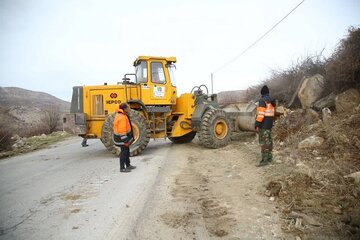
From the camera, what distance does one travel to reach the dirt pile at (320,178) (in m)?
4.01

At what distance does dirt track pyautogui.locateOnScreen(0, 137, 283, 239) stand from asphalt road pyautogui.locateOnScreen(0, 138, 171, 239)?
0.04ft

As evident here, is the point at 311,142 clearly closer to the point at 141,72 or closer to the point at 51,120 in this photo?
the point at 141,72

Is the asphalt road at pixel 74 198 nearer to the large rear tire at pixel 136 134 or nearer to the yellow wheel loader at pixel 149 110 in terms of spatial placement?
the large rear tire at pixel 136 134

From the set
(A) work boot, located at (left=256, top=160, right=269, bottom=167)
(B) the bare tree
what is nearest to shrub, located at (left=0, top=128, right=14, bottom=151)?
(B) the bare tree

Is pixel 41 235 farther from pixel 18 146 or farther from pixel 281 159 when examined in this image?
pixel 18 146

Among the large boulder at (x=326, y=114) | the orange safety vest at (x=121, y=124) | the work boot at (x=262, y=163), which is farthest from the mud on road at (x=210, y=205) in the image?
the large boulder at (x=326, y=114)

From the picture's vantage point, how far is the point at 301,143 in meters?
7.71

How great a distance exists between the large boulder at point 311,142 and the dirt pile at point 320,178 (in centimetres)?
4

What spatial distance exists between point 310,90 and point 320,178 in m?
5.73

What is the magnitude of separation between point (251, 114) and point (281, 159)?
435 centimetres

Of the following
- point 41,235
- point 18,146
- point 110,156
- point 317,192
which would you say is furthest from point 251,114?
point 18,146

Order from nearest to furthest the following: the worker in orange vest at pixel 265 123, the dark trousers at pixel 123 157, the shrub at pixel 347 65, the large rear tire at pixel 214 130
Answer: the worker in orange vest at pixel 265 123 → the dark trousers at pixel 123 157 → the shrub at pixel 347 65 → the large rear tire at pixel 214 130

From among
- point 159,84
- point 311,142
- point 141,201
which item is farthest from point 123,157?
point 311,142

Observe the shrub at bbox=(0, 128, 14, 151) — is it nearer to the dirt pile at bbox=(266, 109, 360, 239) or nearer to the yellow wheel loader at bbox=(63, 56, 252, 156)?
the yellow wheel loader at bbox=(63, 56, 252, 156)
